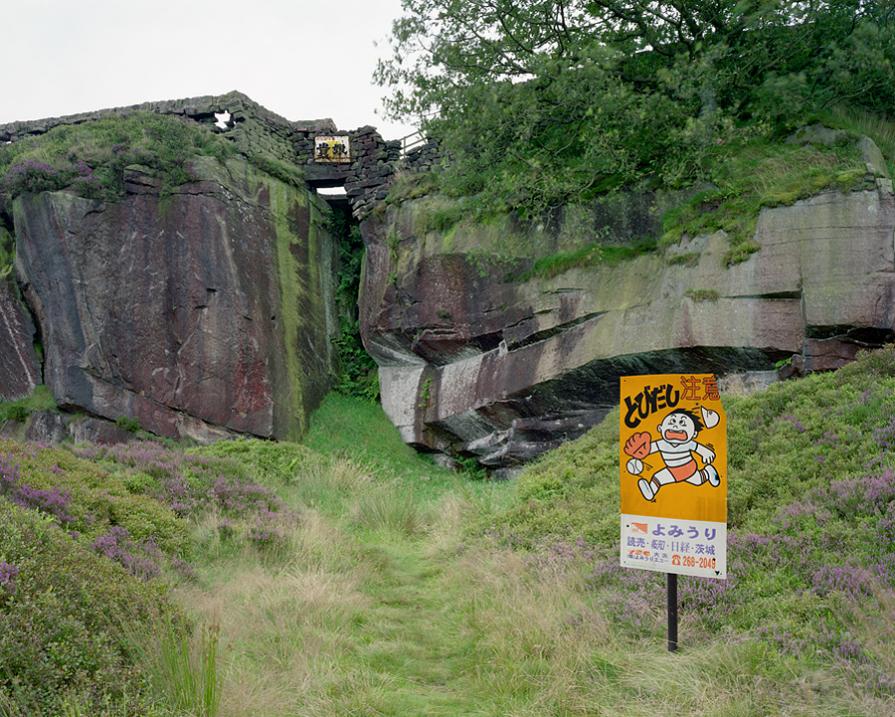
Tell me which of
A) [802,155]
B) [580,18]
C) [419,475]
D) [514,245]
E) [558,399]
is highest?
[580,18]

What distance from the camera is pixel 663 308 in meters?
12.8

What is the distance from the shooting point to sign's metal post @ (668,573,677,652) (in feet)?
15.3

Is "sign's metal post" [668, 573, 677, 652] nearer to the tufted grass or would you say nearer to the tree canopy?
the tufted grass

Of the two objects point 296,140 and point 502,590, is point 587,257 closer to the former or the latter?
point 502,590

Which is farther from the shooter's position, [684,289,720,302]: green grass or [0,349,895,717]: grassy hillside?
[684,289,720,302]: green grass

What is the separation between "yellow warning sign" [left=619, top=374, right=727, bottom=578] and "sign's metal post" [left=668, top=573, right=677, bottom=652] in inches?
5.6

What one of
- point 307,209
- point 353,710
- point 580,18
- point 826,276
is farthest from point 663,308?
point 307,209

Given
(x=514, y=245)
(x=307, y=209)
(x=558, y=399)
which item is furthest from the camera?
(x=307, y=209)

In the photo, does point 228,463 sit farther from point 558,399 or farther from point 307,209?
point 307,209

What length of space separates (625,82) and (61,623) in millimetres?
14011

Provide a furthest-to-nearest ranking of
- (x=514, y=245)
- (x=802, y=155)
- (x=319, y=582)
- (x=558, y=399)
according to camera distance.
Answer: (x=514, y=245) → (x=558, y=399) → (x=802, y=155) → (x=319, y=582)

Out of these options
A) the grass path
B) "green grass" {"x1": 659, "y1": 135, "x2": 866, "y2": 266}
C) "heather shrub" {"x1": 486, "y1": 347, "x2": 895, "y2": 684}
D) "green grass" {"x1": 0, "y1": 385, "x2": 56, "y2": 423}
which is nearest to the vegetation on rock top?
"green grass" {"x1": 659, "y1": 135, "x2": 866, "y2": 266}

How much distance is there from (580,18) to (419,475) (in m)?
10.3

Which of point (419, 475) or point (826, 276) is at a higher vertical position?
point (826, 276)
